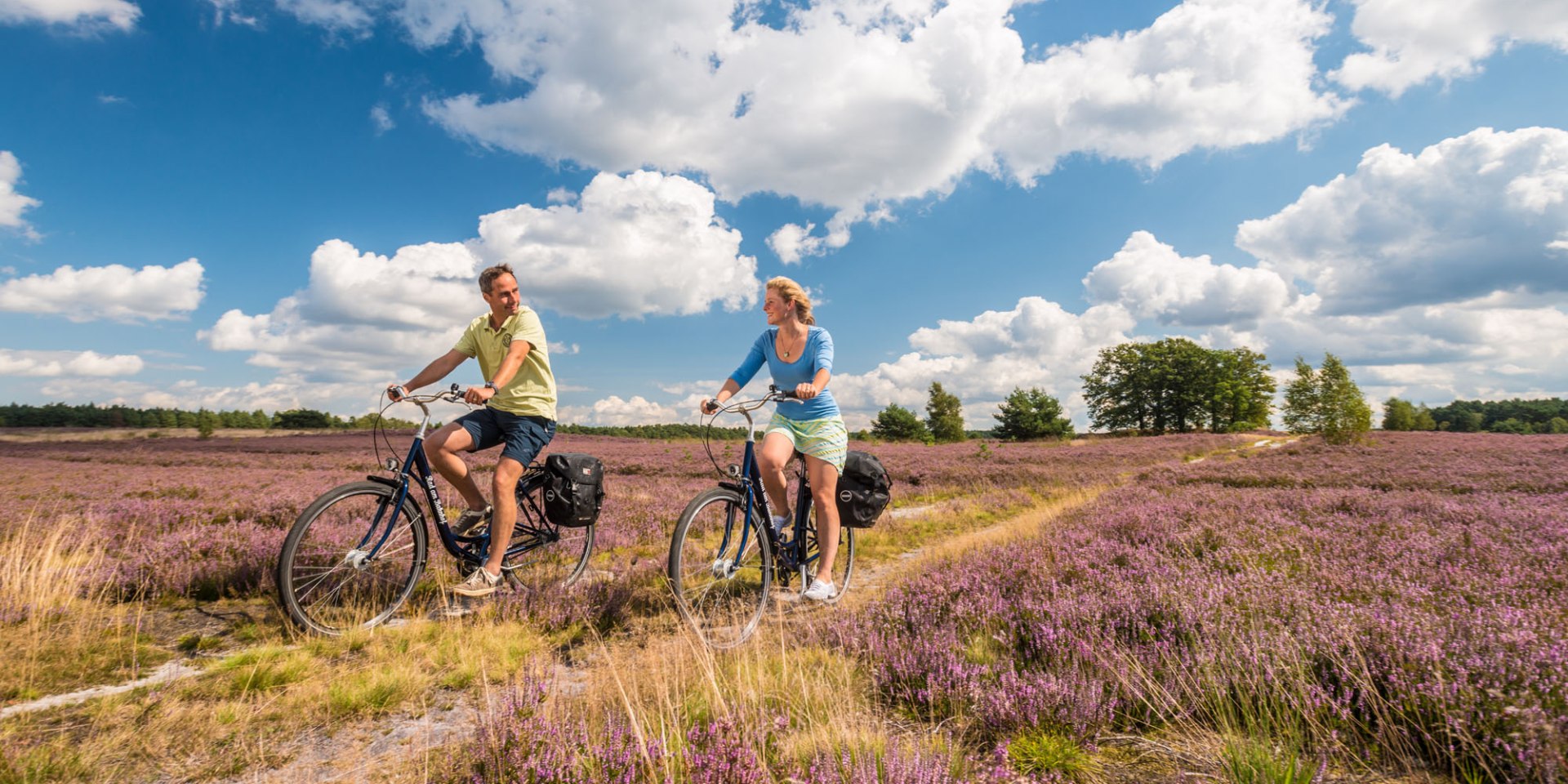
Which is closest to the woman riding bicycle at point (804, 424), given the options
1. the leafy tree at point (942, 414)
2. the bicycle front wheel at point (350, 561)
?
the bicycle front wheel at point (350, 561)

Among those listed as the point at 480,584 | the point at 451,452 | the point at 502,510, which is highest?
the point at 451,452

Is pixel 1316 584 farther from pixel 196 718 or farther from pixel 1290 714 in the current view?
pixel 196 718

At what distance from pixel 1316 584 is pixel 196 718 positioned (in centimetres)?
577

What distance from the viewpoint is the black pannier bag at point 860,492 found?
464 cm

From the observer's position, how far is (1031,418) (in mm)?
63875

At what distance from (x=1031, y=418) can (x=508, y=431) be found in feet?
215

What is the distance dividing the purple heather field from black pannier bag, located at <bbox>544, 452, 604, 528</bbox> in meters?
0.60

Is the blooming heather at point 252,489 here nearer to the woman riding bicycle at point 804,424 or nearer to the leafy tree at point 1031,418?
the woman riding bicycle at point 804,424

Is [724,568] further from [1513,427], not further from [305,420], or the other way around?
[1513,427]

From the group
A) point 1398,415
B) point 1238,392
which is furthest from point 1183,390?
point 1398,415

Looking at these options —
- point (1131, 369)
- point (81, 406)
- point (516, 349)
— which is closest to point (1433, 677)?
point (516, 349)

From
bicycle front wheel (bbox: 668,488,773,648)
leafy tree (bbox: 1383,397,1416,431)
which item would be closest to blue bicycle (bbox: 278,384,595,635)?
bicycle front wheel (bbox: 668,488,773,648)

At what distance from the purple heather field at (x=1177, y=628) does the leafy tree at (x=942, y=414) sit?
181 ft

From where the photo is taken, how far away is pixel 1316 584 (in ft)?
12.3
